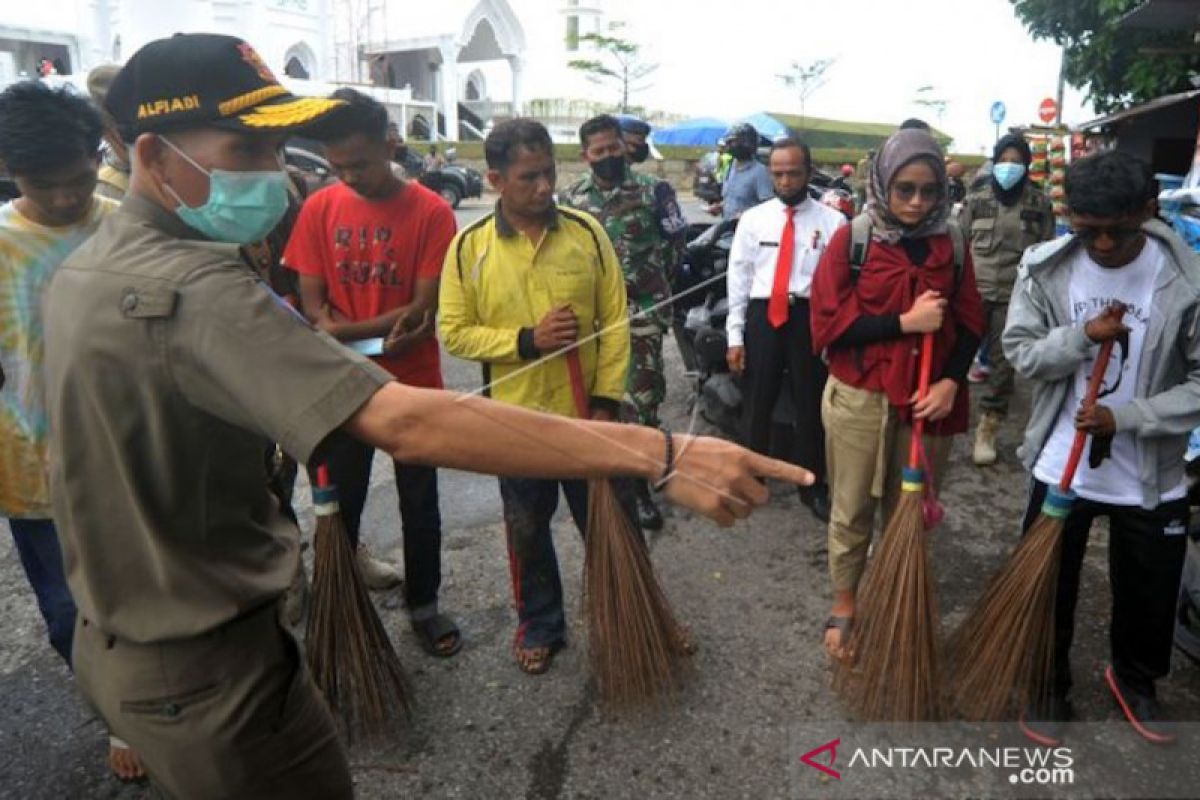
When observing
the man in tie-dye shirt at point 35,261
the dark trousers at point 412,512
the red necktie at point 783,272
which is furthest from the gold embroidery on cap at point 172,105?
the red necktie at point 783,272

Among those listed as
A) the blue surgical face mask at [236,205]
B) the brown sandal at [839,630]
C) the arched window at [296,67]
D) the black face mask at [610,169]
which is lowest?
the brown sandal at [839,630]

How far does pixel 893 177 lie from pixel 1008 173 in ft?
10.0

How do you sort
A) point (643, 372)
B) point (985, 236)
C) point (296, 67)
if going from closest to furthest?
point (643, 372) → point (985, 236) → point (296, 67)

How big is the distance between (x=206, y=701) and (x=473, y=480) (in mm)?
3395

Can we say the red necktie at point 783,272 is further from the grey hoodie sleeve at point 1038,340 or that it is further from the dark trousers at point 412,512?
the dark trousers at point 412,512

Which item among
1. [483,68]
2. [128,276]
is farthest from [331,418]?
[483,68]

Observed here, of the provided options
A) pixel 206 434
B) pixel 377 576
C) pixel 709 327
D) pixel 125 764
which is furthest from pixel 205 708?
pixel 709 327

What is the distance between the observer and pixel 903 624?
248 centimetres

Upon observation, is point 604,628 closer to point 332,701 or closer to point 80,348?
point 332,701

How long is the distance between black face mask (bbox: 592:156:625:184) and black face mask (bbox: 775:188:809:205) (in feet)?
2.58

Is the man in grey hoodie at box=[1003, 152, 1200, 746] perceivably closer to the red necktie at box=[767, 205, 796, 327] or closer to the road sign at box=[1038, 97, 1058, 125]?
the red necktie at box=[767, 205, 796, 327]

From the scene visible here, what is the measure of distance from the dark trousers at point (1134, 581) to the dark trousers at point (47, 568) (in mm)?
2988

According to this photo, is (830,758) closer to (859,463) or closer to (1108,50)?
(859,463)

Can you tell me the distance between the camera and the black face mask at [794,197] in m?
3.94
